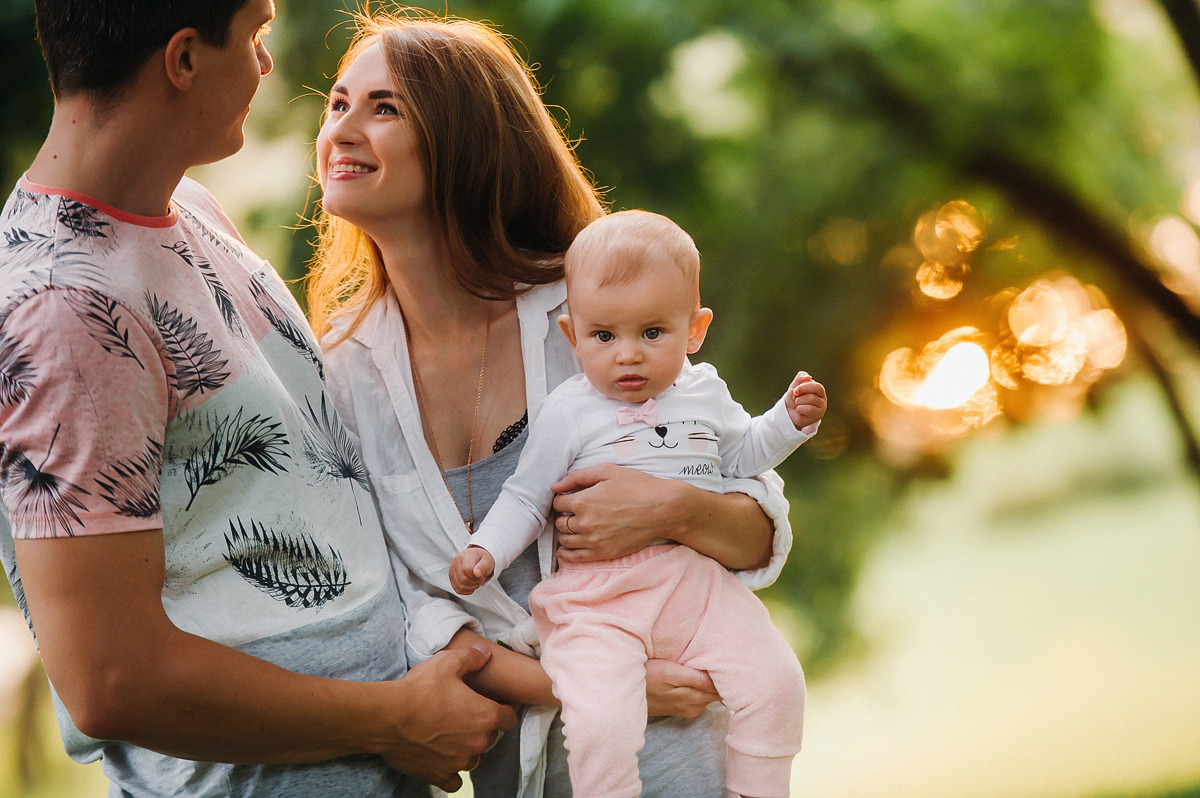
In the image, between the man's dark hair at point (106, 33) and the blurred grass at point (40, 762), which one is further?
the blurred grass at point (40, 762)

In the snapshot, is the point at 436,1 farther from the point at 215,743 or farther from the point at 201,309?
the point at 215,743

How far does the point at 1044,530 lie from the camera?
255 inches

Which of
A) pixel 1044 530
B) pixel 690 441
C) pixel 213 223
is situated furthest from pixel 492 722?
pixel 1044 530

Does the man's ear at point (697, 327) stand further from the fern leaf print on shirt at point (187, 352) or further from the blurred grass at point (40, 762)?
the blurred grass at point (40, 762)

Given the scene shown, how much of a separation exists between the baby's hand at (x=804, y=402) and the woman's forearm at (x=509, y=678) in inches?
25.6

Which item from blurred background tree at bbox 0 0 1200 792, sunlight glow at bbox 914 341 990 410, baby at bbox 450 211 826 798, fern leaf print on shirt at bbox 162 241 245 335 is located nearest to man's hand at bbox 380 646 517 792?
baby at bbox 450 211 826 798

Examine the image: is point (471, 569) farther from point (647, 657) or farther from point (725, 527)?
point (725, 527)

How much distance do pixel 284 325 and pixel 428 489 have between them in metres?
0.41

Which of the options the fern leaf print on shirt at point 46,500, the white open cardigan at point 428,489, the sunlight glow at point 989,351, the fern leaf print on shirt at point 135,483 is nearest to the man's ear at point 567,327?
the white open cardigan at point 428,489

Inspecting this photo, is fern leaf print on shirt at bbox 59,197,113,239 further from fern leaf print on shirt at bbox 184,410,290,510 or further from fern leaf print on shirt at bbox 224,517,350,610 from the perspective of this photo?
fern leaf print on shirt at bbox 224,517,350,610

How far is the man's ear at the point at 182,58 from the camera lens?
4.09ft

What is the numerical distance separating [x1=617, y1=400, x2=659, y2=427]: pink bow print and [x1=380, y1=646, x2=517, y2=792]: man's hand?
489 millimetres

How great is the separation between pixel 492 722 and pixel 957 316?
435 centimetres

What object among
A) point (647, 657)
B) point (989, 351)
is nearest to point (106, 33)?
point (647, 657)
